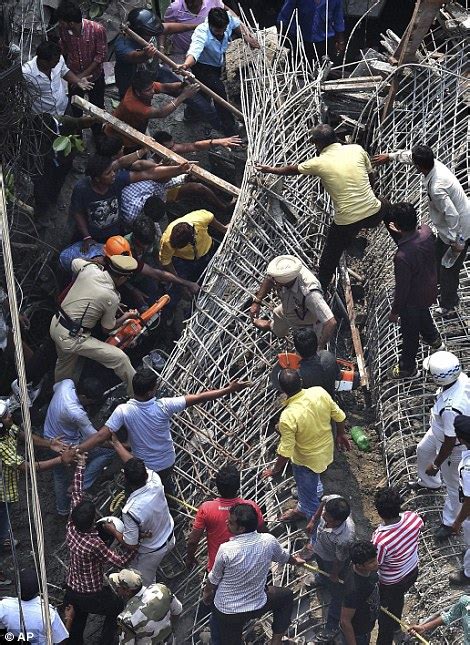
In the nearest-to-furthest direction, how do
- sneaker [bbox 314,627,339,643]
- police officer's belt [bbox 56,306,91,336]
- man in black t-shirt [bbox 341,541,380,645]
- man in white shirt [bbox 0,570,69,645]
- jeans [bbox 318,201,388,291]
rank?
man in white shirt [bbox 0,570,69,645] → man in black t-shirt [bbox 341,541,380,645] → sneaker [bbox 314,627,339,643] → police officer's belt [bbox 56,306,91,336] → jeans [bbox 318,201,388,291]

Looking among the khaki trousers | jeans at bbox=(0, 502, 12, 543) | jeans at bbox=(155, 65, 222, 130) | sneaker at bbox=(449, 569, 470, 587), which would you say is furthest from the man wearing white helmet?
jeans at bbox=(155, 65, 222, 130)

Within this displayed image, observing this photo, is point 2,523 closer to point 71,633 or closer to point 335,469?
point 71,633

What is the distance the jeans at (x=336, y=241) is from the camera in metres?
11.0

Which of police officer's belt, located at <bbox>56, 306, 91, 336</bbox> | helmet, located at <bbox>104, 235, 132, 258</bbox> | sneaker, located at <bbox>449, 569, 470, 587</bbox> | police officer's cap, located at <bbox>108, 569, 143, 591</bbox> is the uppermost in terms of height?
helmet, located at <bbox>104, 235, 132, 258</bbox>

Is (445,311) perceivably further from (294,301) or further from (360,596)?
(360,596)

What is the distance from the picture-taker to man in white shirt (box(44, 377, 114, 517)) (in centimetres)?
980

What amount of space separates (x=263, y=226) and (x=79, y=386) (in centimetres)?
223

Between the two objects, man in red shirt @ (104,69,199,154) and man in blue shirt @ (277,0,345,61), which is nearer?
man in red shirt @ (104,69,199,154)

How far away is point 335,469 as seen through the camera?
10.9m

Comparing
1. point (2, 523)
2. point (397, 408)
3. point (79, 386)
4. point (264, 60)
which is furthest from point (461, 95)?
point (2, 523)

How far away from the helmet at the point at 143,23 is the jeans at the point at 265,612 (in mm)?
6174

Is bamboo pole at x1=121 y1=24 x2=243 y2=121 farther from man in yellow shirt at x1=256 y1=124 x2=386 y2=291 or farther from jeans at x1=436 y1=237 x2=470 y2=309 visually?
jeans at x1=436 y1=237 x2=470 y2=309

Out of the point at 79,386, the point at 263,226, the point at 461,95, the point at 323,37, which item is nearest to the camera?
the point at 79,386

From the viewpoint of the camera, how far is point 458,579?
9.58 m
